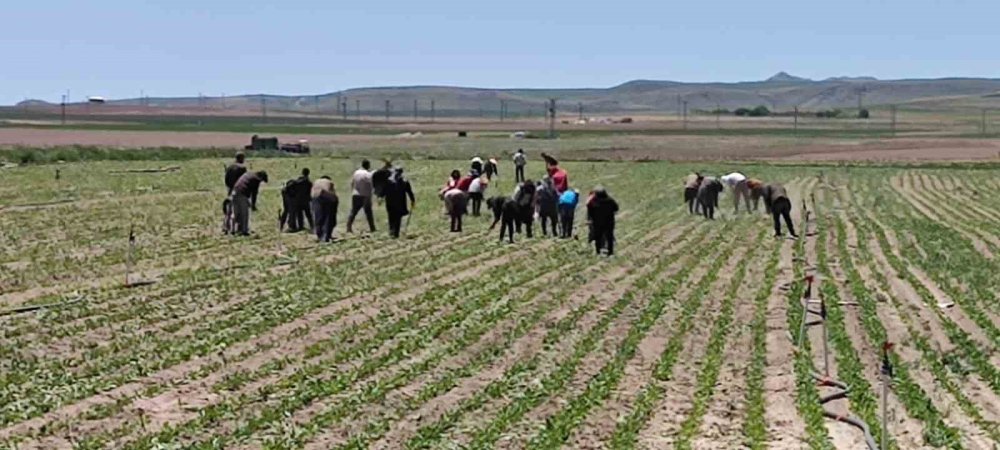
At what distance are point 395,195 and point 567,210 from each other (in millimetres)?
3107

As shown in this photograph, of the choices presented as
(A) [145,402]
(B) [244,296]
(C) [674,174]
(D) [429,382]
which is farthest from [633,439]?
(C) [674,174]

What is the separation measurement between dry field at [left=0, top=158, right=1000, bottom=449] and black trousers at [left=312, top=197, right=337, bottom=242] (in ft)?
1.50

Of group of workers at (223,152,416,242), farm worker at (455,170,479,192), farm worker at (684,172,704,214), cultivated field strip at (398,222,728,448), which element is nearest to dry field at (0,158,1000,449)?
cultivated field strip at (398,222,728,448)

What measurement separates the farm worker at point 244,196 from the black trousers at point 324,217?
3.88 feet

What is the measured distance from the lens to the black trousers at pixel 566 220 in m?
27.4

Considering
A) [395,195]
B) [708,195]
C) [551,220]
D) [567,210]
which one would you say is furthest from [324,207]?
[708,195]

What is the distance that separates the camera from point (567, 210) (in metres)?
27.3

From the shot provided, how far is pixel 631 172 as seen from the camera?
58969 mm

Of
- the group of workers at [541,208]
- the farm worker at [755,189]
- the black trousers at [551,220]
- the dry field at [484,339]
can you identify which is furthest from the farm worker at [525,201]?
the farm worker at [755,189]

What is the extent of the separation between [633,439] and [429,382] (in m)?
2.71

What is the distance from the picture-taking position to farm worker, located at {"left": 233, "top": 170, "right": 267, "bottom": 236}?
26688mm

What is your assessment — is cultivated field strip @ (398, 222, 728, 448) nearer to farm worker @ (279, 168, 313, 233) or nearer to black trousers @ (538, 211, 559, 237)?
black trousers @ (538, 211, 559, 237)

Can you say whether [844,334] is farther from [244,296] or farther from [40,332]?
[40,332]

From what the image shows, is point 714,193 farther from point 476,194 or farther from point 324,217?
point 324,217
